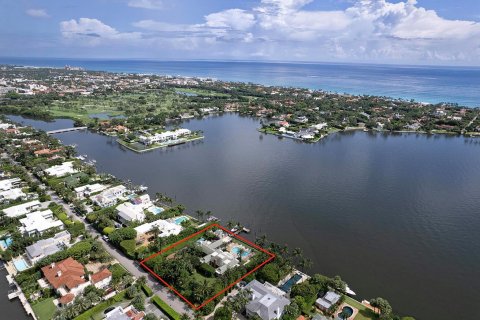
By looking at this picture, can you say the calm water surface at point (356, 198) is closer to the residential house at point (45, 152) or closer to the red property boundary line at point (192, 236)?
the red property boundary line at point (192, 236)

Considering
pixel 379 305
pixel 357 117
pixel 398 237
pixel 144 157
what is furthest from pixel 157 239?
pixel 357 117

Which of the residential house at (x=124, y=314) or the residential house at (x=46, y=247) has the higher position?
the residential house at (x=46, y=247)

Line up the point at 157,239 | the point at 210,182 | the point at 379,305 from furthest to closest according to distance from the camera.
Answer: the point at 210,182 < the point at 157,239 < the point at 379,305

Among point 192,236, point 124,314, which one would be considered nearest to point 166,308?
point 124,314

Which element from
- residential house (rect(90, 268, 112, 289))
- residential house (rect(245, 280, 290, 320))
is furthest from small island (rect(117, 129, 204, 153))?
residential house (rect(245, 280, 290, 320))

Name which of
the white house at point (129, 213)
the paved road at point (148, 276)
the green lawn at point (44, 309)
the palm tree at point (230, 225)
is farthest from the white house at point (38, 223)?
the palm tree at point (230, 225)

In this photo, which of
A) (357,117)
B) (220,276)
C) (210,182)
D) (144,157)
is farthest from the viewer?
(357,117)

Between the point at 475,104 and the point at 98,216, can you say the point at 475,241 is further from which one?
the point at 475,104

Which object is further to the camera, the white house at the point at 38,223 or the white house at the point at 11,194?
the white house at the point at 11,194
